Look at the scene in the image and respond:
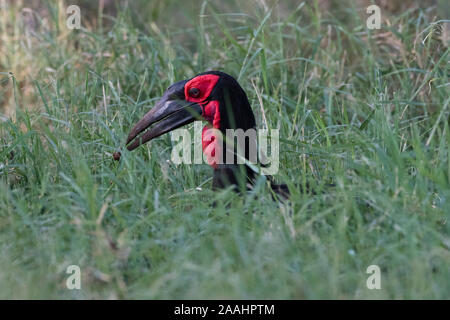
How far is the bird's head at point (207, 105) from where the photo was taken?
12.5 ft

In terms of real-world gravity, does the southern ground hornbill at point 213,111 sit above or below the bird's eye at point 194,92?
below

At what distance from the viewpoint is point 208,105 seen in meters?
3.83

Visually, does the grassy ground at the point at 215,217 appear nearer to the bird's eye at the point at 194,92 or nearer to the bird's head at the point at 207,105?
the bird's head at the point at 207,105

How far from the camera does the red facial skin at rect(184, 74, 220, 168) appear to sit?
379 cm

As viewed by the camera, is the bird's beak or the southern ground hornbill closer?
the southern ground hornbill

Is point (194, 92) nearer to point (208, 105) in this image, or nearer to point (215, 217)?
point (208, 105)

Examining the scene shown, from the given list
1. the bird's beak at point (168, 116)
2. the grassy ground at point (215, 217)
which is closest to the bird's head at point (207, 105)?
the bird's beak at point (168, 116)

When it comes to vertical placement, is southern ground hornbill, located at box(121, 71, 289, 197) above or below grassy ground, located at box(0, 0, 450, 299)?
above

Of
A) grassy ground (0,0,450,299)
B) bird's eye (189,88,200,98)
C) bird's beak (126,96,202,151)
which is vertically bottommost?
grassy ground (0,0,450,299)

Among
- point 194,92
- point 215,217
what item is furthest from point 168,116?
point 215,217

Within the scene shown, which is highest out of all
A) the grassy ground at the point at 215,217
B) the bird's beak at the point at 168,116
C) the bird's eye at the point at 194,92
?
the bird's eye at the point at 194,92

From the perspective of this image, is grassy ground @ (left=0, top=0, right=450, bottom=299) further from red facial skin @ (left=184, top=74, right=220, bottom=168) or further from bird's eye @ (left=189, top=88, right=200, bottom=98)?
bird's eye @ (left=189, top=88, right=200, bottom=98)

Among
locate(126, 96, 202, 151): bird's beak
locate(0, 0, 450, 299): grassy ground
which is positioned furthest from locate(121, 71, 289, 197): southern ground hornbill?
locate(0, 0, 450, 299): grassy ground
